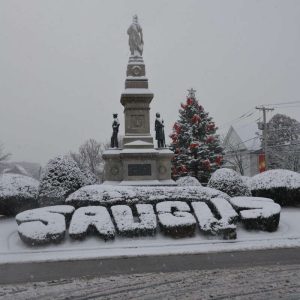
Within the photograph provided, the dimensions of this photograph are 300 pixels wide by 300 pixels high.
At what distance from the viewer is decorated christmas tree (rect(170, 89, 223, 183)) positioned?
33.6 meters

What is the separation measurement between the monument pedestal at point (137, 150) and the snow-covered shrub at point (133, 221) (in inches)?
316

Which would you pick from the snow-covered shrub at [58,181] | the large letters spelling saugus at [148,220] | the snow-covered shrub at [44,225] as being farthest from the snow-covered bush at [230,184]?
the snow-covered shrub at [44,225]

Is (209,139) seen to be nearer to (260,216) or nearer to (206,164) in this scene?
(206,164)

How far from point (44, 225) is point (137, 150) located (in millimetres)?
10521

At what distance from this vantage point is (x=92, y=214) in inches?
456

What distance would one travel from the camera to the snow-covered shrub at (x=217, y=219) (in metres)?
10.8

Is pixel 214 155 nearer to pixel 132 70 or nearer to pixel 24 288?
pixel 132 70

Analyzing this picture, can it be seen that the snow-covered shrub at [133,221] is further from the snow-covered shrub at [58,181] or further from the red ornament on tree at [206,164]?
the red ornament on tree at [206,164]

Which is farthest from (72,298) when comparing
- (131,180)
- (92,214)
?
(131,180)

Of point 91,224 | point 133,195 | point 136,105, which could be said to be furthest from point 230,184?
point 136,105

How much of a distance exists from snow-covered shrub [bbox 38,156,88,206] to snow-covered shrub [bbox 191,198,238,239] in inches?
190

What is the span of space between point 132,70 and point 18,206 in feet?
37.1

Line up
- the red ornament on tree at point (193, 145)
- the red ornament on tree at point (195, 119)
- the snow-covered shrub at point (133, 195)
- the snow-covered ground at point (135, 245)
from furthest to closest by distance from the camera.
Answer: the red ornament on tree at point (195, 119) < the red ornament on tree at point (193, 145) < the snow-covered shrub at point (133, 195) < the snow-covered ground at point (135, 245)

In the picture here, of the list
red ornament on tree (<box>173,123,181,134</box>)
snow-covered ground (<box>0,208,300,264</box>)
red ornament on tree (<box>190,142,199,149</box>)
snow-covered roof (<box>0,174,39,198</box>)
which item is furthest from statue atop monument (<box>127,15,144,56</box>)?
snow-covered ground (<box>0,208,300,264</box>)
